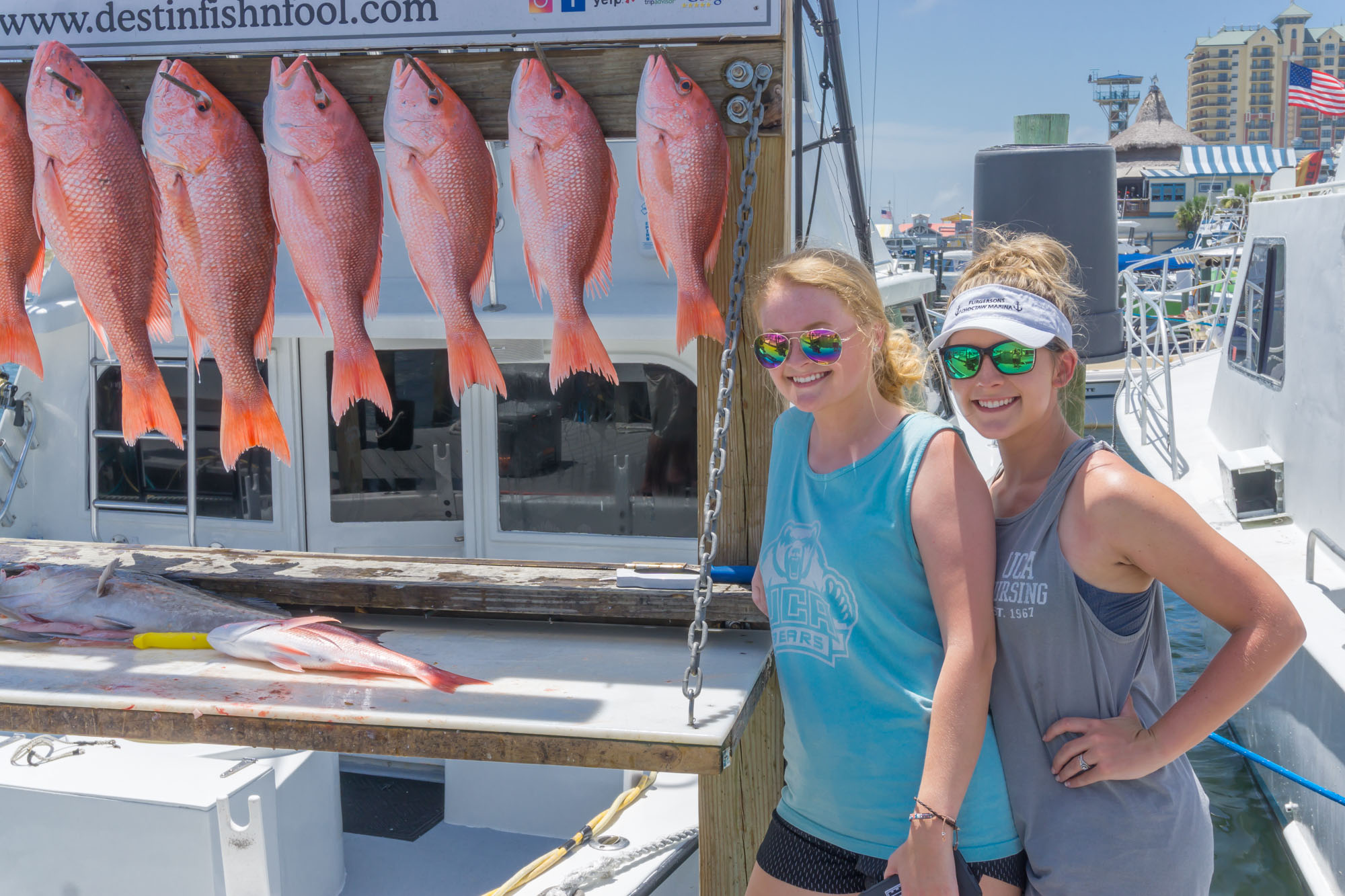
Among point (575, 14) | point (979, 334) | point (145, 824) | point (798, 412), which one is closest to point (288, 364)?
point (145, 824)

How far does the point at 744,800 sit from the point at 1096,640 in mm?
1061

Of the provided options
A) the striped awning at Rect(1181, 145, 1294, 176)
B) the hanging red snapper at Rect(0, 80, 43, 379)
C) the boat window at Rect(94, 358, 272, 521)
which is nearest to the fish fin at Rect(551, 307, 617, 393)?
the hanging red snapper at Rect(0, 80, 43, 379)

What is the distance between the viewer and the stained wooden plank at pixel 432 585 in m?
2.26

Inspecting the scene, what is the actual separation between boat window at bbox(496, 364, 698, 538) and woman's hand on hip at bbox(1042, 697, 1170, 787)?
2743 mm

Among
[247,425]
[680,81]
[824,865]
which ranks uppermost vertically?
[680,81]

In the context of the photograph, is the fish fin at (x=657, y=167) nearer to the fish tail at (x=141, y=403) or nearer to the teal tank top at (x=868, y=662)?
the teal tank top at (x=868, y=662)

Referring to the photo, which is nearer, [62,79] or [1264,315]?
[62,79]

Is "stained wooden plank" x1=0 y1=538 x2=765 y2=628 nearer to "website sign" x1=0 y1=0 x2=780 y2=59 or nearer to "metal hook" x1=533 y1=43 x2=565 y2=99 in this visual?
"metal hook" x1=533 y1=43 x2=565 y2=99

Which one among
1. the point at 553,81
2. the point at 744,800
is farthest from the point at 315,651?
the point at 553,81

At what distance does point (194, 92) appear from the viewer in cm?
219

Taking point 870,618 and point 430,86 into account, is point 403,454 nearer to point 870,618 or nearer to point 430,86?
point 430,86

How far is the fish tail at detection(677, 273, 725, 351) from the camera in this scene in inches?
84.7

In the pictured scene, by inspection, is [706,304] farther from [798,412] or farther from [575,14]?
[575,14]

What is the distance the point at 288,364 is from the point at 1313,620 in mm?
4892
